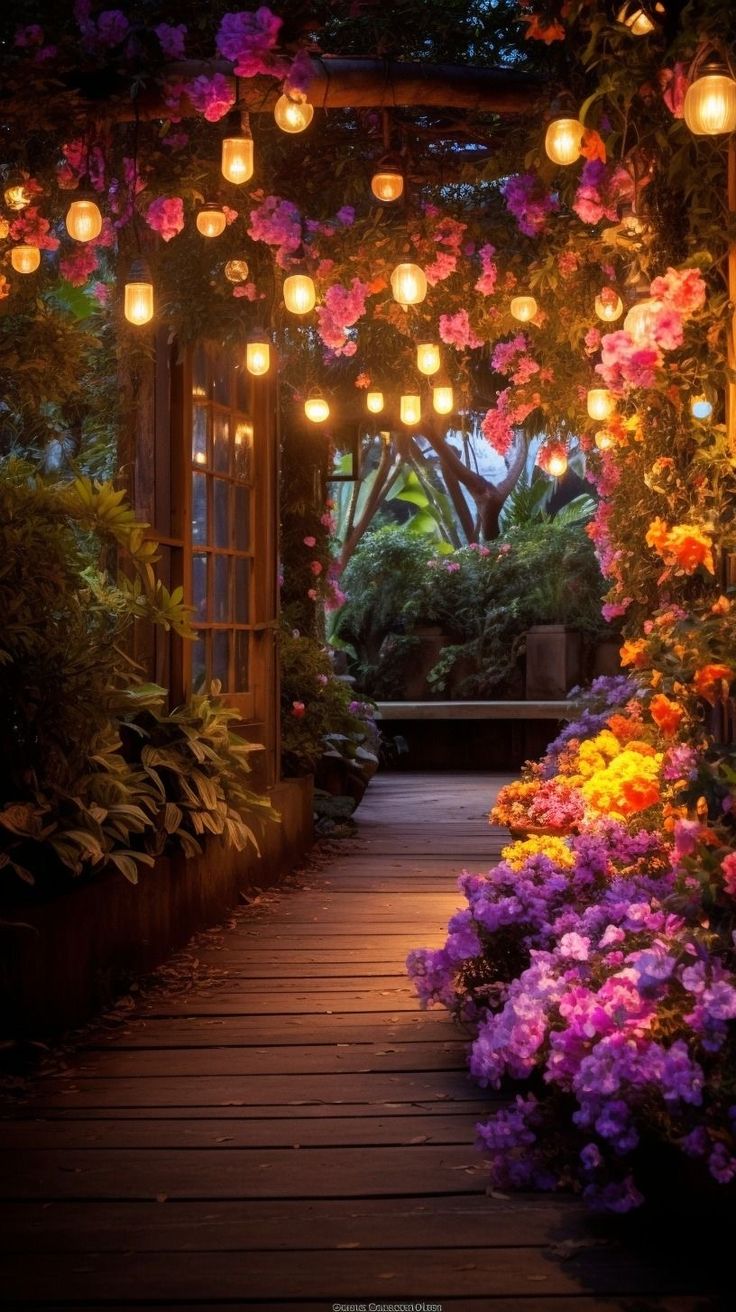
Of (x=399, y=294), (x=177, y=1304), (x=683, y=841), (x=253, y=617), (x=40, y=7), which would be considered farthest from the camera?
(x=253, y=617)

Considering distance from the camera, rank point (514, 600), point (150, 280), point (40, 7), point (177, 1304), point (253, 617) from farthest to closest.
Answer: point (514, 600), point (253, 617), point (150, 280), point (40, 7), point (177, 1304)

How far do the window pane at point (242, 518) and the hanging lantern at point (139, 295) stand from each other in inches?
70.8

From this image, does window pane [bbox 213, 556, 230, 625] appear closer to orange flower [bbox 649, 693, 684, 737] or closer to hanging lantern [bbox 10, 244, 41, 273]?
hanging lantern [bbox 10, 244, 41, 273]

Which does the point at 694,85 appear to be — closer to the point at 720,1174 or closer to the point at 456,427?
the point at 720,1174

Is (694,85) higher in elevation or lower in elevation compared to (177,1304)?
higher

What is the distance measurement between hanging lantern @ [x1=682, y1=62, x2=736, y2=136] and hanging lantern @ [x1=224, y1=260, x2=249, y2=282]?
10.9 feet

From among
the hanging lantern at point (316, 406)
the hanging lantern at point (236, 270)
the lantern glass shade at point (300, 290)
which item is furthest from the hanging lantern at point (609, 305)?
the hanging lantern at point (316, 406)

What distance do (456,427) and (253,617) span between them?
8.37 m

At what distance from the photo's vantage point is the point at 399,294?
228 inches

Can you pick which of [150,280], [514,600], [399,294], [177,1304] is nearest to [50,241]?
[150,280]

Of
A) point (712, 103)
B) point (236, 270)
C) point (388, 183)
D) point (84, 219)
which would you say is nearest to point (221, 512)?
point (236, 270)

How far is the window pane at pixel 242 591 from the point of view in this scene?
7052 mm

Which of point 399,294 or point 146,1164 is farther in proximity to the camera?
point 399,294

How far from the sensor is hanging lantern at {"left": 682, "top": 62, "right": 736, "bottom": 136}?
3.13 metres
